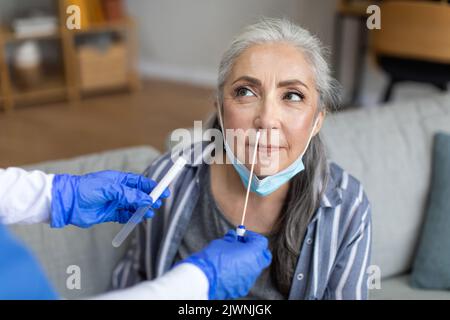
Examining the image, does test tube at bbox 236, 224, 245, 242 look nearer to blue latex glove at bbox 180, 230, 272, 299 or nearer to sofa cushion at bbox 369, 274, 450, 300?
blue latex glove at bbox 180, 230, 272, 299

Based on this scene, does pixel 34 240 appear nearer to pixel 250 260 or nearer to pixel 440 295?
pixel 250 260

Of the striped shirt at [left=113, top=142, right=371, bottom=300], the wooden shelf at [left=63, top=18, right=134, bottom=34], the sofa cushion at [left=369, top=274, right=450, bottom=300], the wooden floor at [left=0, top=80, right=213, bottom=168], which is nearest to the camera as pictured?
the striped shirt at [left=113, top=142, right=371, bottom=300]

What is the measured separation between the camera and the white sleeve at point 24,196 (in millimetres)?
1146

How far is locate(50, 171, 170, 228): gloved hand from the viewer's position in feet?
3.94

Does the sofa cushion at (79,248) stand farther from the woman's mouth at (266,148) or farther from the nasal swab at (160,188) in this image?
the woman's mouth at (266,148)

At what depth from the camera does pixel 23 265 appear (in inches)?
26.4

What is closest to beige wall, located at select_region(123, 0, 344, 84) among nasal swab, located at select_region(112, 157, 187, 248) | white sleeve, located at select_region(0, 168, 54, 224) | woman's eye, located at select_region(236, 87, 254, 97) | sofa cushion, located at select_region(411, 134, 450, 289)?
sofa cushion, located at select_region(411, 134, 450, 289)

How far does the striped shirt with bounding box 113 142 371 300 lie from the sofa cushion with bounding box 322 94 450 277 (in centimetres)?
31

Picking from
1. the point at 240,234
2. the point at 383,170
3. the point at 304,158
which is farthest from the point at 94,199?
the point at 383,170

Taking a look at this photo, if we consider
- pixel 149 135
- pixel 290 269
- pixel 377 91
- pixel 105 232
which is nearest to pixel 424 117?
pixel 290 269

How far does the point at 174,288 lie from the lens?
0.95m

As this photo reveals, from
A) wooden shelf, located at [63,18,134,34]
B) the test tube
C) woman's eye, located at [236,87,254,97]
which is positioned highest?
woman's eye, located at [236,87,254,97]

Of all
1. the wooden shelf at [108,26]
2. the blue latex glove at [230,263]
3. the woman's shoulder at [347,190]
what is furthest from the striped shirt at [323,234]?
the wooden shelf at [108,26]

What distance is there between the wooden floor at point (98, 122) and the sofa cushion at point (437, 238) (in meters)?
2.07
